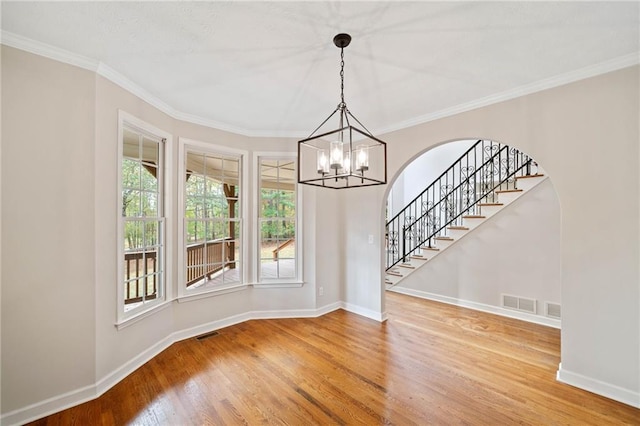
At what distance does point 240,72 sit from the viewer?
8.49ft

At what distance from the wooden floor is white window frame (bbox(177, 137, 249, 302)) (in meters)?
0.56

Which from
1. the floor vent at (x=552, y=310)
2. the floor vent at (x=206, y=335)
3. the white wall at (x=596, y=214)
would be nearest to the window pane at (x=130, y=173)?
the floor vent at (x=206, y=335)

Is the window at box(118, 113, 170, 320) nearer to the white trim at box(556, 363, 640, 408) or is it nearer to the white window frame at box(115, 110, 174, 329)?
the white window frame at box(115, 110, 174, 329)

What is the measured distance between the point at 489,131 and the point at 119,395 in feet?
14.4

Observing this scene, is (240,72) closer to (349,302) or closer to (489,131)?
(489,131)

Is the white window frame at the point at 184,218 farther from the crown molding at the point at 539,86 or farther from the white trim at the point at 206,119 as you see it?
the crown molding at the point at 539,86

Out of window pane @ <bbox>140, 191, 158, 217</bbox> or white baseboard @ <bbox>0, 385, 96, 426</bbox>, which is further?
window pane @ <bbox>140, 191, 158, 217</bbox>

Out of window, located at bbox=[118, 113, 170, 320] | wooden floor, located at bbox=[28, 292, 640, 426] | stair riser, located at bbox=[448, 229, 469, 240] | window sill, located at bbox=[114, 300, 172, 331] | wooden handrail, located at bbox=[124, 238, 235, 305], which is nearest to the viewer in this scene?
wooden floor, located at bbox=[28, 292, 640, 426]

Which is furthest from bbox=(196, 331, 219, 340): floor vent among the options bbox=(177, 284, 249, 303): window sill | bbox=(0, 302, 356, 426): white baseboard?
bbox=(177, 284, 249, 303): window sill

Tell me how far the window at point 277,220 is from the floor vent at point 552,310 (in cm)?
357

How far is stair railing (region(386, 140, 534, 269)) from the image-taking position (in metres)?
5.59

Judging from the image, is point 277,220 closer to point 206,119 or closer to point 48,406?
point 206,119

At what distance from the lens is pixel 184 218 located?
354cm

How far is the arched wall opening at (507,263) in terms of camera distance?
3.99 metres
